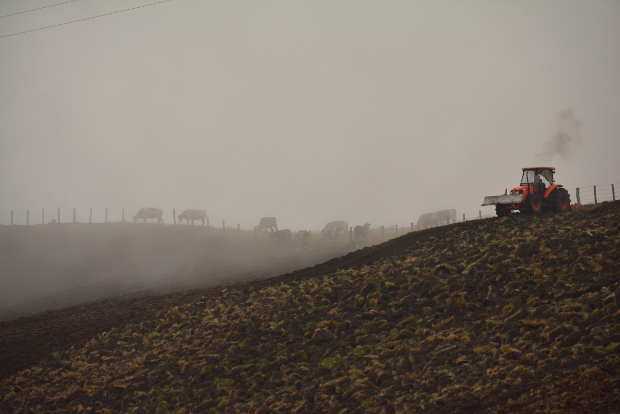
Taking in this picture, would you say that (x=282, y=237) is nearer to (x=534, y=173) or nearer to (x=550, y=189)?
(x=534, y=173)

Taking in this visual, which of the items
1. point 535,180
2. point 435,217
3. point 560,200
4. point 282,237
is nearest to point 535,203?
point 535,180

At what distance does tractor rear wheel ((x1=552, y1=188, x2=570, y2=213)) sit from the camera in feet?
92.9

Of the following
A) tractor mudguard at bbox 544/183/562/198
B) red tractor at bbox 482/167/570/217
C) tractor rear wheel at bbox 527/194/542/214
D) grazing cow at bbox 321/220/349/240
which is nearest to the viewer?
red tractor at bbox 482/167/570/217

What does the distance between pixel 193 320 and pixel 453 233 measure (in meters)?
14.9

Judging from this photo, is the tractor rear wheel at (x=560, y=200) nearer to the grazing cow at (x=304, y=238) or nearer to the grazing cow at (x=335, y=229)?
the grazing cow at (x=304, y=238)

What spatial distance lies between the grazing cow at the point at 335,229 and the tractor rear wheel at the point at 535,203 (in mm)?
40748

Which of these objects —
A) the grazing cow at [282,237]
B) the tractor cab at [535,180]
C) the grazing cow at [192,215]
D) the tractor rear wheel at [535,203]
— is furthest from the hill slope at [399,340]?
the grazing cow at [192,215]

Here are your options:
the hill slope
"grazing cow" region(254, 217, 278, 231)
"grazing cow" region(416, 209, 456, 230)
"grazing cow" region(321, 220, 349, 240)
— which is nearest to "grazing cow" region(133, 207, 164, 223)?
"grazing cow" region(254, 217, 278, 231)

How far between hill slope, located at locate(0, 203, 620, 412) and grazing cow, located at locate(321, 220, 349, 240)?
1554 inches

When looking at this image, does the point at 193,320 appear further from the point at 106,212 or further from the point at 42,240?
the point at 106,212

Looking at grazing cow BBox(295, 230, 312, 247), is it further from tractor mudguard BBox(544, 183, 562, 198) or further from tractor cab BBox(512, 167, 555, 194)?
tractor mudguard BBox(544, 183, 562, 198)

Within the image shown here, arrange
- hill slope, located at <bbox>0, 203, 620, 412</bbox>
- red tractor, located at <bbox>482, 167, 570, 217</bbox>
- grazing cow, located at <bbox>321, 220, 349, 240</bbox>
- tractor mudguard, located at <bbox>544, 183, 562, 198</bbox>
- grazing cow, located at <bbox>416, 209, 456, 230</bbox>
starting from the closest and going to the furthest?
hill slope, located at <bbox>0, 203, 620, 412</bbox>
red tractor, located at <bbox>482, 167, 570, 217</bbox>
tractor mudguard, located at <bbox>544, 183, 562, 198</bbox>
grazing cow, located at <bbox>416, 209, 456, 230</bbox>
grazing cow, located at <bbox>321, 220, 349, 240</bbox>

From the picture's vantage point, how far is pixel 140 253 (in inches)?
2349

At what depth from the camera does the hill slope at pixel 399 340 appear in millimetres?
13453
